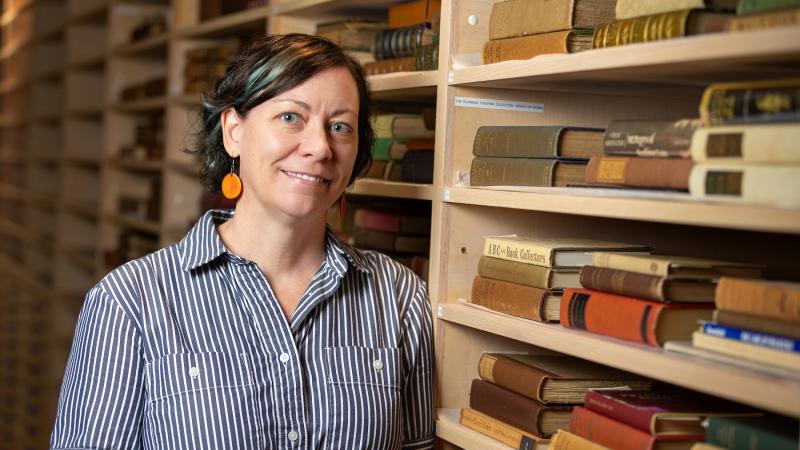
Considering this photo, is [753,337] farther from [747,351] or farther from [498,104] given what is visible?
[498,104]

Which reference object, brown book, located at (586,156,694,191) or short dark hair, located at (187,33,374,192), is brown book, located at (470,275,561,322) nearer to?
brown book, located at (586,156,694,191)

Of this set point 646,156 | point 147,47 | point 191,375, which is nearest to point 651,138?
point 646,156

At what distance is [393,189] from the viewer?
210 centimetres

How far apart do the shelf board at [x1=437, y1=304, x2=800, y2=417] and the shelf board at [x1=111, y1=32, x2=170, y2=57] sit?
8.01 ft

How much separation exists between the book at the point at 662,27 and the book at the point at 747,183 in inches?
7.5

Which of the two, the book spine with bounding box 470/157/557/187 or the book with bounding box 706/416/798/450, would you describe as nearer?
the book with bounding box 706/416/798/450

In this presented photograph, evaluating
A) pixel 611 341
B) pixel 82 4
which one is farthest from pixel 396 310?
pixel 82 4

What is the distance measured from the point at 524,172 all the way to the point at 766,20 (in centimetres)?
59

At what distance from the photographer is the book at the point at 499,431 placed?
1.65m

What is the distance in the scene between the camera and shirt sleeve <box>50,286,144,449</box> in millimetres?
1630

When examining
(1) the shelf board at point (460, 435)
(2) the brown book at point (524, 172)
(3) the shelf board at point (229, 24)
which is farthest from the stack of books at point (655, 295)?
(3) the shelf board at point (229, 24)

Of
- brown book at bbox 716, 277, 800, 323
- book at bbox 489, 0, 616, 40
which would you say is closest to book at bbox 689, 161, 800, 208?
brown book at bbox 716, 277, 800, 323

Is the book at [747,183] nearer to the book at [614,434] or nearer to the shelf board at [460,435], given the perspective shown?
the book at [614,434]

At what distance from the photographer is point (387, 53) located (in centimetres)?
233
